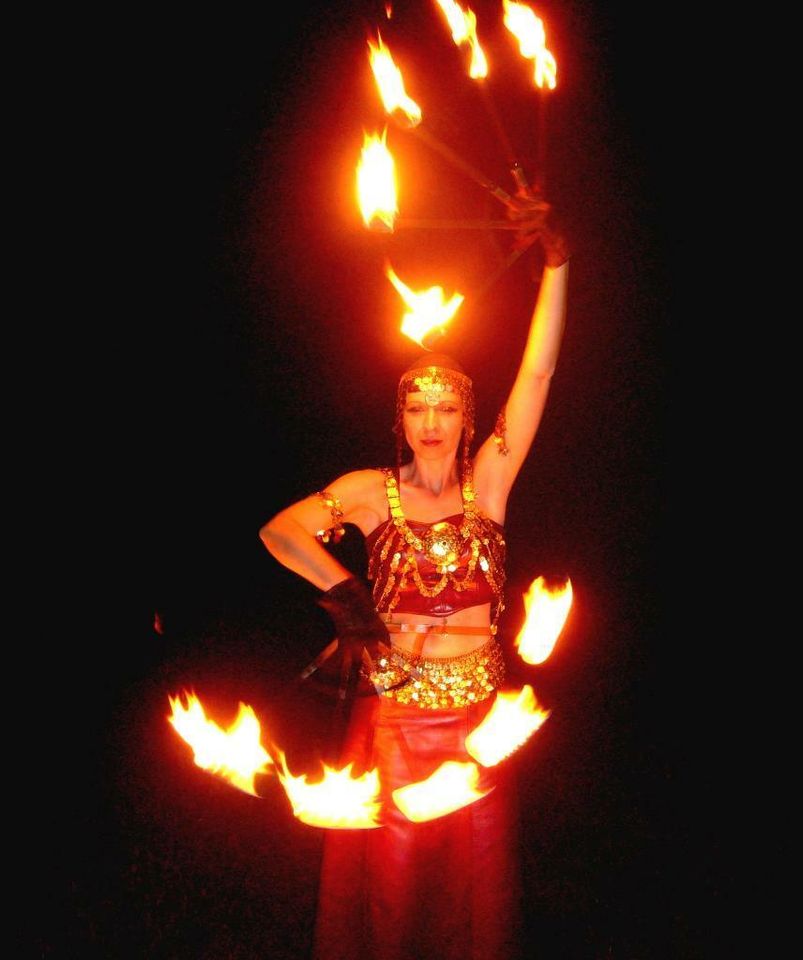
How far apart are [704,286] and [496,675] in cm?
271

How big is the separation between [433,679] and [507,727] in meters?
0.37

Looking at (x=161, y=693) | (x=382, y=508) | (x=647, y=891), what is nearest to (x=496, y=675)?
(x=382, y=508)

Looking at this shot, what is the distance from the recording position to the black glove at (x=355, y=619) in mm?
2230

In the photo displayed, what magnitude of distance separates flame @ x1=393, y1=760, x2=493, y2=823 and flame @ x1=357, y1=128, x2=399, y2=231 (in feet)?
6.45

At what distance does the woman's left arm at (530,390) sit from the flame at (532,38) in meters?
0.73

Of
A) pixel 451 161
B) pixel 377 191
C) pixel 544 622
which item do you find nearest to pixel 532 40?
pixel 451 161

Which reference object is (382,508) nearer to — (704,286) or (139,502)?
(139,502)

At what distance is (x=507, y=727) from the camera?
2137mm

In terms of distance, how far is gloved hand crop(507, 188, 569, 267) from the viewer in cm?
246

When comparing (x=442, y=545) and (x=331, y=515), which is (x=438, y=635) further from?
(x=331, y=515)

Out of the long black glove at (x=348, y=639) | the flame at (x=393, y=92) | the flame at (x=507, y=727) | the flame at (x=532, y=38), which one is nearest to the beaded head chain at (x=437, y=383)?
the long black glove at (x=348, y=639)

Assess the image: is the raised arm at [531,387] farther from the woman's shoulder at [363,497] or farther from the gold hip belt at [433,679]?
the gold hip belt at [433,679]

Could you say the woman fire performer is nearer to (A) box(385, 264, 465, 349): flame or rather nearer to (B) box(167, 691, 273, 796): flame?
(A) box(385, 264, 465, 349): flame

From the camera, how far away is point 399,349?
4039 millimetres
